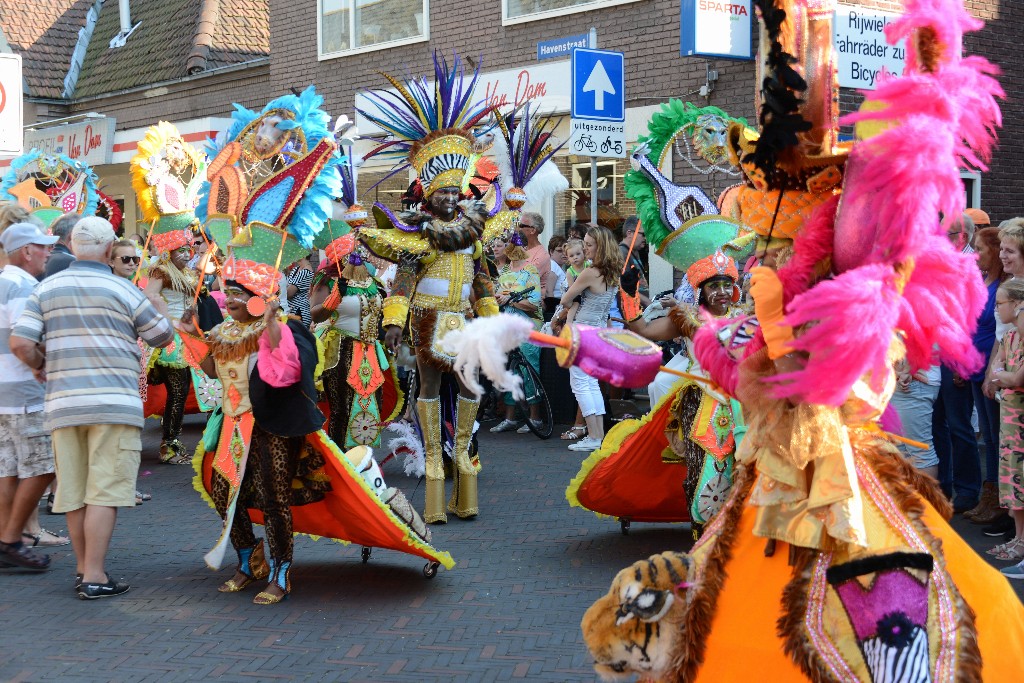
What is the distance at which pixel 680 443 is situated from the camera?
5.69 meters

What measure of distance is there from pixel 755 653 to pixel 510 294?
8257 mm

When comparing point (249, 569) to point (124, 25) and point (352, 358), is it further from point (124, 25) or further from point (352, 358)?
point (124, 25)

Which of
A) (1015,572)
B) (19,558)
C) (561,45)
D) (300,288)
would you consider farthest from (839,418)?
(561,45)

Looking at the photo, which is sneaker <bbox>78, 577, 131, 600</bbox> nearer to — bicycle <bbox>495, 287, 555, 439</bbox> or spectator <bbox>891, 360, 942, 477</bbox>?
spectator <bbox>891, 360, 942, 477</bbox>

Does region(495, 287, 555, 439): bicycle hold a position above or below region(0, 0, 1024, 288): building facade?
below

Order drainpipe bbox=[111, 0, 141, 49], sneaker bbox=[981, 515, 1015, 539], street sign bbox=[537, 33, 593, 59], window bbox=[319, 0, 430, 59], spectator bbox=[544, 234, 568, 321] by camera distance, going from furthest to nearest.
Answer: drainpipe bbox=[111, 0, 141, 49], window bbox=[319, 0, 430, 59], street sign bbox=[537, 33, 593, 59], spectator bbox=[544, 234, 568, 321], sneaker bbox=[981, 515, 1015, 539]

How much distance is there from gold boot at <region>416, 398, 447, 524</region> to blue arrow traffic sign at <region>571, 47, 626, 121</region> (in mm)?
3856

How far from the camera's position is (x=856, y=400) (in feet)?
9.27

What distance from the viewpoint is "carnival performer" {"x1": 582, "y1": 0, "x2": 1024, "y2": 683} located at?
8.63ft

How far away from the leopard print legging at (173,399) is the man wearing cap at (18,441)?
10.9ft

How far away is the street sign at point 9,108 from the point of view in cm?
977

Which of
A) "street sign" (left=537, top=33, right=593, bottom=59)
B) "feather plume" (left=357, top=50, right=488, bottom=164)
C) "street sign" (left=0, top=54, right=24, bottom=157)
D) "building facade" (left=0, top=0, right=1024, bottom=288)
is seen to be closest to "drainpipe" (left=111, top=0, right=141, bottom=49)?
"building facade" (left=0, top=0, right=1024, bottom=288)

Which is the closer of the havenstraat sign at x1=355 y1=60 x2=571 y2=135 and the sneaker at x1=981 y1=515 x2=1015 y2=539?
the sneaker at x1=981 y1=515 x2=1015 y2=539

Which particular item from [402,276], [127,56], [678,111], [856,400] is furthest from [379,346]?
[127,56]
